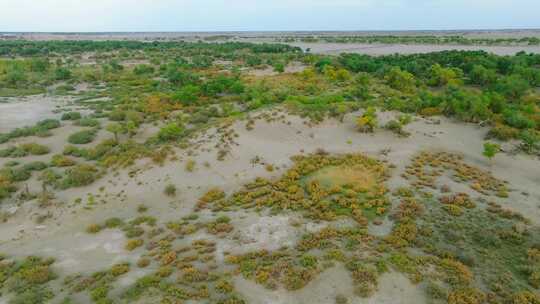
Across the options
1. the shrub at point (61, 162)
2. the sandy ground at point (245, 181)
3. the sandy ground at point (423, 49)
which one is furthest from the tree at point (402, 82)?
the sandy ground at point (423, 49)

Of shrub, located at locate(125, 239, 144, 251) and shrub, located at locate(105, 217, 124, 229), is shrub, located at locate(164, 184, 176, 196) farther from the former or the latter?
shrub, located at locate(125, 239, 144, 251)

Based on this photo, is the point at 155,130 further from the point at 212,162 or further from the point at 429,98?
the point at 429,98

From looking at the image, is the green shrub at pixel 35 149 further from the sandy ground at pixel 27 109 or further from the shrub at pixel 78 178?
the sandy ground at pixel 27 109

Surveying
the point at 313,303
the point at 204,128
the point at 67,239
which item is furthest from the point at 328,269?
the point at 204,128

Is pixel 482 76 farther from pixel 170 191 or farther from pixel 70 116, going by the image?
pixel 70 116

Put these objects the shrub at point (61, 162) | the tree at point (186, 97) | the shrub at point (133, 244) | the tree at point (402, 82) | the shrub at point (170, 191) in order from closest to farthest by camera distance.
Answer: the shrub at point (133, 244) → the shrub at point (170, 191) → the shrub at point (61, 162) → the tree at point (186, 97) → the tree at point (402, 82)

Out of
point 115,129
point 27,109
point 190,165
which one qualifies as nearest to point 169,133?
point 115,129

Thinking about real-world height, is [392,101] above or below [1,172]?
above
